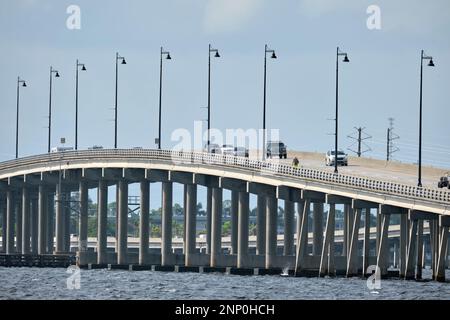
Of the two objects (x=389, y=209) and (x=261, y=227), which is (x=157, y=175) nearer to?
(x=261, y=227)

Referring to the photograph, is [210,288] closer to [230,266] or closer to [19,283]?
[19,283]

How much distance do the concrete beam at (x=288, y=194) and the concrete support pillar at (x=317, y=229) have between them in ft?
36.8

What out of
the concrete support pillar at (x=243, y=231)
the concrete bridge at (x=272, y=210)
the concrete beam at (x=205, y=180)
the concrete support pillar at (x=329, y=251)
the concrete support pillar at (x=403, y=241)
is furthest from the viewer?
the concrete beam at (x=205, y=180)

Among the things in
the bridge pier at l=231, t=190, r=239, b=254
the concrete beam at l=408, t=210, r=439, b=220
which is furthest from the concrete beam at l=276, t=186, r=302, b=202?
the bridge pier at l=231, t=190, r=239, b=254

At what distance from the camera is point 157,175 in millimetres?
189750

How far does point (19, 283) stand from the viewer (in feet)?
477

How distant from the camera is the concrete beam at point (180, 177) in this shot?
18600 cm

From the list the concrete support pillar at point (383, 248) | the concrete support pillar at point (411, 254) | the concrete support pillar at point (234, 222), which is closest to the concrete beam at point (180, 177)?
the concrete support pillar at point (234, 222)

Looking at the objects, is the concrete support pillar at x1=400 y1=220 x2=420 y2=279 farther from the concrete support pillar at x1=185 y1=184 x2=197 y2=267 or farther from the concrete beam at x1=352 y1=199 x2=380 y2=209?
the concrete support pillar at x1=185 y1=184 x2=197 y2=267

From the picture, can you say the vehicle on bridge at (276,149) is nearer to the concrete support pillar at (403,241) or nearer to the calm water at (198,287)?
the calm water at (198,287)

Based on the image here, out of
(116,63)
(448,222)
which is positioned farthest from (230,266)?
(448,222)
